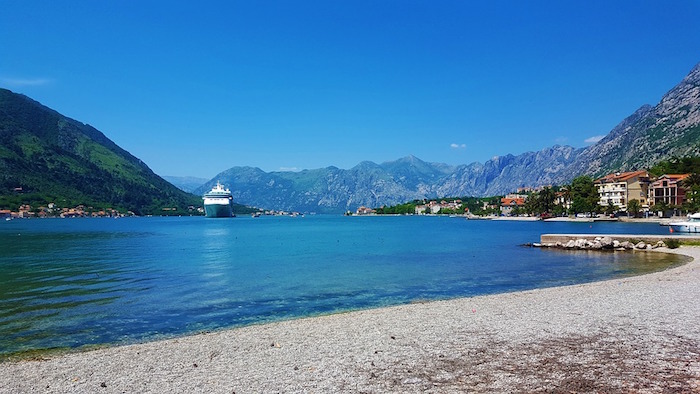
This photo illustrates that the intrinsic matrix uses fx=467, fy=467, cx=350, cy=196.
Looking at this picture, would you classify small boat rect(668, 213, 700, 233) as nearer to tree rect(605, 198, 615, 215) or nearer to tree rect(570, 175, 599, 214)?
tree rect(605, 198, 615, 215)

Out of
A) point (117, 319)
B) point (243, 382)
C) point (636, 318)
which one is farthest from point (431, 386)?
point (117, 319)

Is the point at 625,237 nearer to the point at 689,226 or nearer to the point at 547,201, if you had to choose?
the point at 689,226

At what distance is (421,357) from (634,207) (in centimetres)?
15161

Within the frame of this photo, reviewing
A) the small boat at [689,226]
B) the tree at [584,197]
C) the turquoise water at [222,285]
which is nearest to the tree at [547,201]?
the tree at [584,197]

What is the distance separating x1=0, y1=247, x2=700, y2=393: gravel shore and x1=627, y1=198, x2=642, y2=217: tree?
462 feet

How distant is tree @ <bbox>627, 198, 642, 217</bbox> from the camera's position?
454ft

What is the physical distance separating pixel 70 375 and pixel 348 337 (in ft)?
22.9

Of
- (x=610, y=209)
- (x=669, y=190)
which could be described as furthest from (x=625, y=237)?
(x=610, y=209)

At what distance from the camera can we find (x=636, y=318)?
14.7m

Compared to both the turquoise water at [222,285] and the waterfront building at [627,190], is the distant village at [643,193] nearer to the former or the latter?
the waterfront building at [627,190]

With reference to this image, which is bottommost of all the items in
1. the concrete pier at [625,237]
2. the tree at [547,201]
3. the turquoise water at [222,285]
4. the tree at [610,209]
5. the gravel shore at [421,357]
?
the turquoise water at [222,285]

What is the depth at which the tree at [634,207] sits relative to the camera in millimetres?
138375

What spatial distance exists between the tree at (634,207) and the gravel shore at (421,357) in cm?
14077

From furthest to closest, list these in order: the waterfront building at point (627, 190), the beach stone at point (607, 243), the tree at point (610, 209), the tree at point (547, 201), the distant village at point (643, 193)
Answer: the tree at point (547, 201), the waterfront building at point (627, 190), the tree at point (610, 209), the distant village at point (643, 193), the beach stone at point (607, 243)
